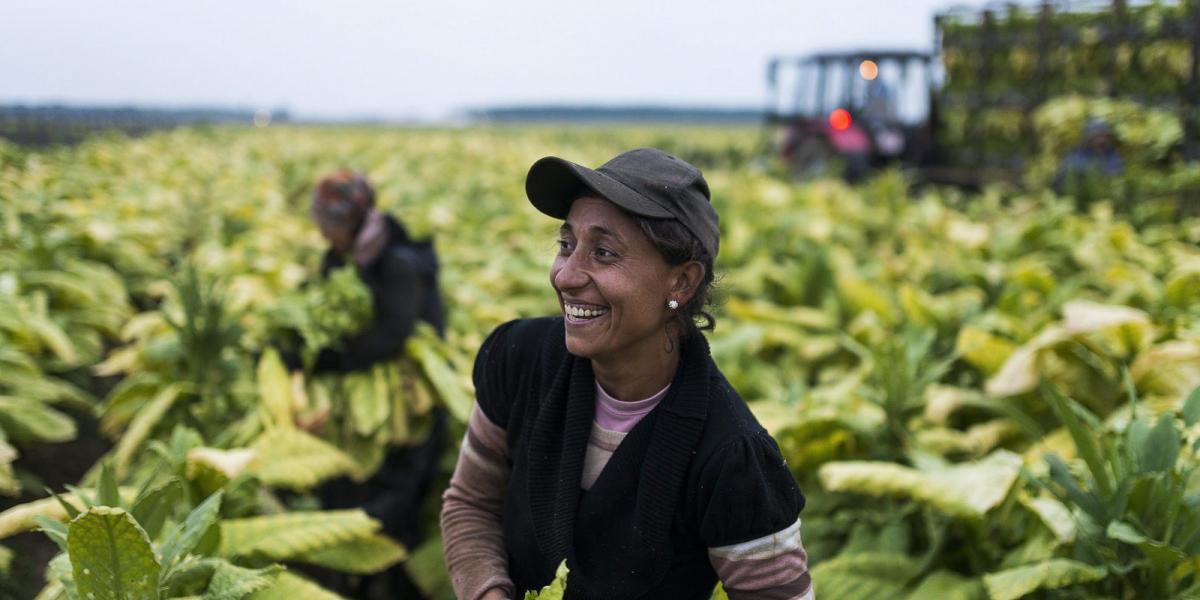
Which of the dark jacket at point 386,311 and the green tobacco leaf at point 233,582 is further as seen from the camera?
the dark jacket at point 386,311

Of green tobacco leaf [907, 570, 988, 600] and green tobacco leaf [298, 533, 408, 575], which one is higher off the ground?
green tobacco leaf [298, 533, 408, 575]

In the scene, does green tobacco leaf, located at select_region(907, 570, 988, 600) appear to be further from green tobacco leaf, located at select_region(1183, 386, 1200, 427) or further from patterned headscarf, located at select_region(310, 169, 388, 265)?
patterned headscarf, located at select_region(310, 169, 388, 265)

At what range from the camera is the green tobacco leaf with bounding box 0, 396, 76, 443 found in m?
3.87

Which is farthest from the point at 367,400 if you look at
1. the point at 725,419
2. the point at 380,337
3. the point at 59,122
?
the point at 59,122

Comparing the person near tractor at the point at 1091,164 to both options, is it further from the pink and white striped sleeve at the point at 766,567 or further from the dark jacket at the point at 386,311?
the pink and white striped sleeve at the point at 766,567

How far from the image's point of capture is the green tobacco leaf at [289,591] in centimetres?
234

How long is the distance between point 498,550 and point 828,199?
9.45 m

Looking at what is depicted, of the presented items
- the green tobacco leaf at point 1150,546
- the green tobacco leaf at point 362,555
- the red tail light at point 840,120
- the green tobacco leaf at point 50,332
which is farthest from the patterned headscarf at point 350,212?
the red tail light at point 840,120

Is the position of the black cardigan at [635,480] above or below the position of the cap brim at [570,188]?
below

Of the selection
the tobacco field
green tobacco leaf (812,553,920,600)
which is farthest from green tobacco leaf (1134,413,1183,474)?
green tobacco leaf (812,553,920,600)

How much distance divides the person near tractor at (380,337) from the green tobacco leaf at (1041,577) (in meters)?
2.32

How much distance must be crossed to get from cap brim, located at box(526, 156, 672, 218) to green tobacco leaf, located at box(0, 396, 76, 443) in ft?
9.99

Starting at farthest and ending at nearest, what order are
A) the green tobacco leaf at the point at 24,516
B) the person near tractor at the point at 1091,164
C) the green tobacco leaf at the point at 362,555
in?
1. the person near tractor at the point at 1091,164
2. the green tobacco leaf at the point at 362,555
3. the green tobacco leaf at the point at 24,516

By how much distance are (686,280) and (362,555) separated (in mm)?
1749
